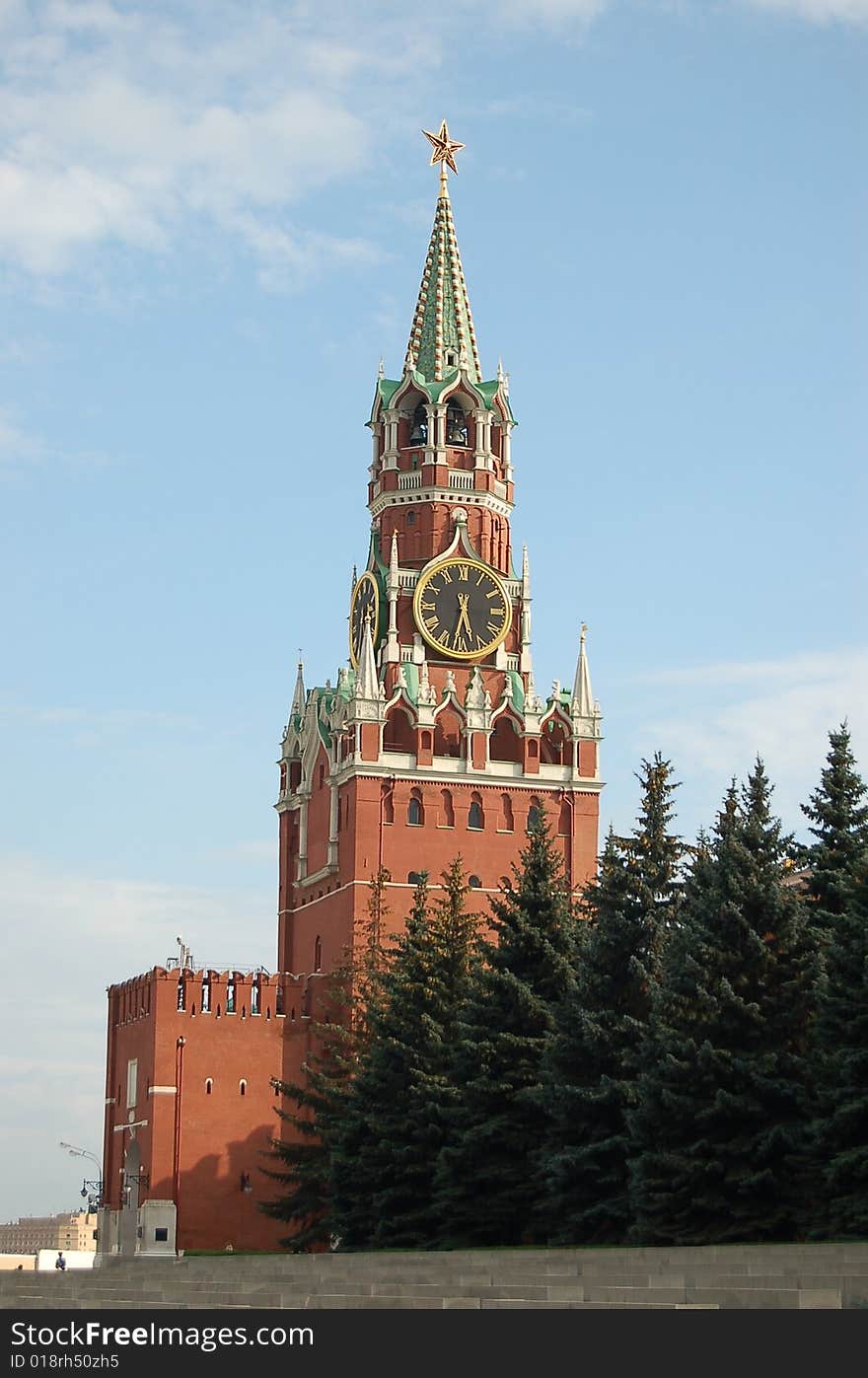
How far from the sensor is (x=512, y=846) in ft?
240

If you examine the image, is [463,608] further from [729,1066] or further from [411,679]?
[729,1066]

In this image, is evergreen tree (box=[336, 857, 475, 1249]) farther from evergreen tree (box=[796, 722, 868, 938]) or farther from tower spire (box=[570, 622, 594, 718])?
tower spire (box=[570, 622, 594, 718])

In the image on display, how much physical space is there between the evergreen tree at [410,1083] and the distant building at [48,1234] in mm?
64505

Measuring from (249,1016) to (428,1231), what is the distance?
22.6 metres

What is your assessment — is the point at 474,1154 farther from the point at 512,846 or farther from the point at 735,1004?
the point at 512,846

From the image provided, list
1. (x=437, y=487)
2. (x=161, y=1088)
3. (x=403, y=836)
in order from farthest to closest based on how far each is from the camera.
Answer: (x=437, y=487)
(x=403, y=836)
(x=161, y=1088)

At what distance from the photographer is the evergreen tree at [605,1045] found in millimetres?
40250

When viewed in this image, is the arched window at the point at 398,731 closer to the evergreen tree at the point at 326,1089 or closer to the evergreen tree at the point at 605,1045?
the evergreen tree at the point at 326,1089

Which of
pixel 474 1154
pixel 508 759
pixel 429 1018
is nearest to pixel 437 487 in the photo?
pixel 508 759

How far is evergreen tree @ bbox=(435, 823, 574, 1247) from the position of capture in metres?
44.2

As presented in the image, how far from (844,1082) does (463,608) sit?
42.7 m

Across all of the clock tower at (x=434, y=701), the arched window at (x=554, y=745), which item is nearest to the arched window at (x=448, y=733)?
the clock tower at (x=434, y=701)
